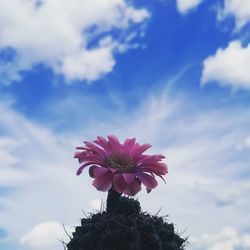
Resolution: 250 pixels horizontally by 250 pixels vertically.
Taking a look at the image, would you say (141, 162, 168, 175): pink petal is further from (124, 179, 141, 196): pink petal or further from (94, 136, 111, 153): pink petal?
(94, 136, 111, 153): pink petal

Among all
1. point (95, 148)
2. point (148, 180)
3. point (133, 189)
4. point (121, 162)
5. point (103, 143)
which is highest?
point (103, 143)

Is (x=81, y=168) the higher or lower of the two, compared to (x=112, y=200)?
higher

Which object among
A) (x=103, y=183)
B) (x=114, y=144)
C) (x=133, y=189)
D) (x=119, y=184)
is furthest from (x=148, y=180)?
(x=114, y=144)

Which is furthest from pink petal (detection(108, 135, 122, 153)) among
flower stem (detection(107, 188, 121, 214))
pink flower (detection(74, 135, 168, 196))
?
flower stem (detection(107, 188, 121, 214))

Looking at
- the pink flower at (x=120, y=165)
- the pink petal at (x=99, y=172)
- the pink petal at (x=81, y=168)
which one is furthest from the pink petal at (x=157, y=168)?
the pink petal at (x=81, y=168)

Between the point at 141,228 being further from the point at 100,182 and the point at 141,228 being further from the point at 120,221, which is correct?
the point at 100,182

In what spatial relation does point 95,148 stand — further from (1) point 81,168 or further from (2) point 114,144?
(1) point 81,168

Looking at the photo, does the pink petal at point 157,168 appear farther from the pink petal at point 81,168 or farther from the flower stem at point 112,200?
the pink petal at point 81,168

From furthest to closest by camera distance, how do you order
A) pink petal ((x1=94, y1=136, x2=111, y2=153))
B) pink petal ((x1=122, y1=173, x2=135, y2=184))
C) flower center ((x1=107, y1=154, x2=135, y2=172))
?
pink petal ((x1=94, y1=136, x2=111, y2=153)) → flower center ((x1=107, y1=154, x2=135, y2=172)) → pink petal ((x1=122, y1=173, x2=135, y2=184))
